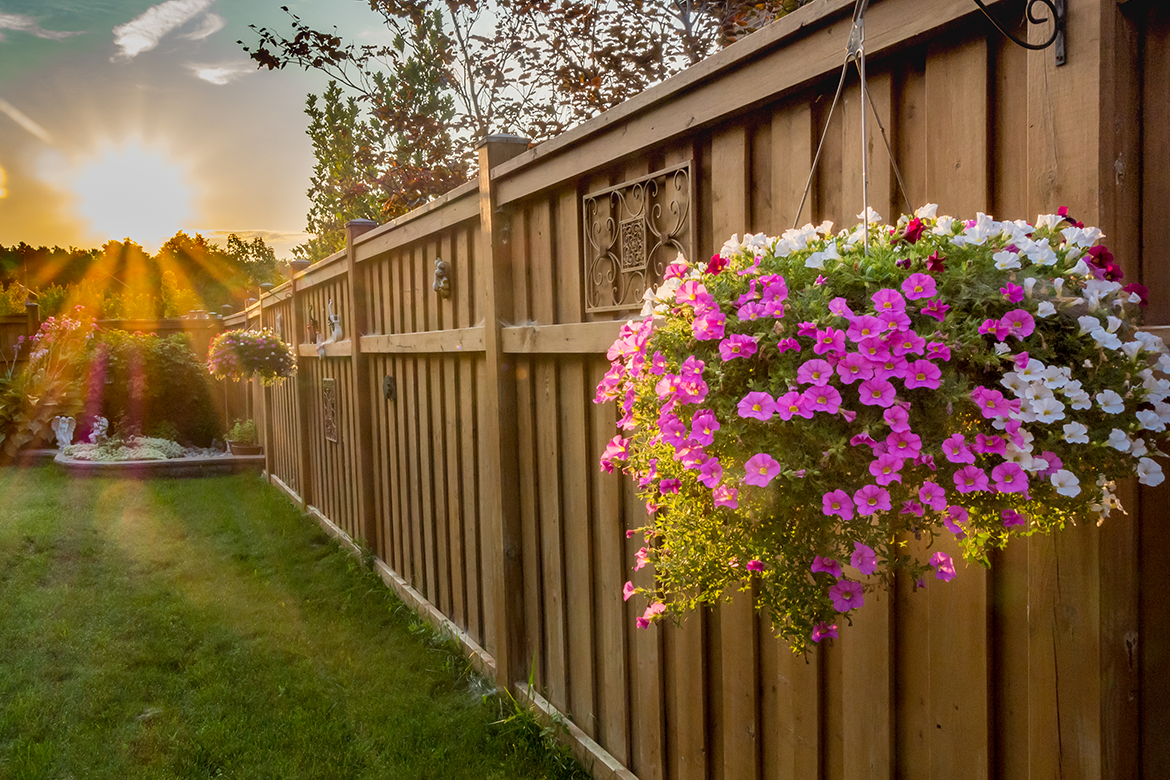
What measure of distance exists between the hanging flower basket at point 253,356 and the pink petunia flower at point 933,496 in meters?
7.35

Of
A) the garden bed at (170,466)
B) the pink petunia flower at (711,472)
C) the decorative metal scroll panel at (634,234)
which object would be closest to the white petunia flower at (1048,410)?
the pink petunia flower at (711,472)

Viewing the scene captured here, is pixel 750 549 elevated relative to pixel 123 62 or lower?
lower

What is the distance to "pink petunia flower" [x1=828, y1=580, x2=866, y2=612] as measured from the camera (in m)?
1.23

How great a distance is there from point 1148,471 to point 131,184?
11974 millimetres

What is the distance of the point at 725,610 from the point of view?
223 centimetres

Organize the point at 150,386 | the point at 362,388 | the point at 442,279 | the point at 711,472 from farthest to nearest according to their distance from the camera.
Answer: the point at 150,386 < the point at 362,388 < the point at 442,279 < the point at 711,472

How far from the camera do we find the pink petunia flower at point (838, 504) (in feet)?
3.69

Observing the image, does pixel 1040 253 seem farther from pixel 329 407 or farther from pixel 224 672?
pixel 329 407

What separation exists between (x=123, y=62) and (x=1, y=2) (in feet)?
4.45

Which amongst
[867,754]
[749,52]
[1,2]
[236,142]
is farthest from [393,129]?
[867,754]

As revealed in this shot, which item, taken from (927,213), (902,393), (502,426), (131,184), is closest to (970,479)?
(902,393)

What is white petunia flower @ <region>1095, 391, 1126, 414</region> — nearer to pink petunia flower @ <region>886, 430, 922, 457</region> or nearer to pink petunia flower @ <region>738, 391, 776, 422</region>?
pink petunia flower @ <region>886, 430, 922, 457</region>

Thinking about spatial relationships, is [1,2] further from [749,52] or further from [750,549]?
[750,549]

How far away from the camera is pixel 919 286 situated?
1116 mm
